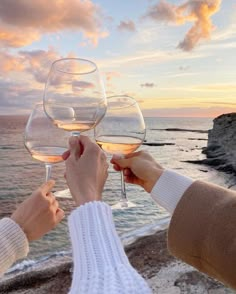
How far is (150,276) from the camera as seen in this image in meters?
2.88

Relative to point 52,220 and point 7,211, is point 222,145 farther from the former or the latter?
point 52,220

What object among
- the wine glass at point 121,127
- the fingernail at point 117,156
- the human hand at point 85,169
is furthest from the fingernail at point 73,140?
the fingernail at point 117,156

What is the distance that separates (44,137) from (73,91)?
0.20m

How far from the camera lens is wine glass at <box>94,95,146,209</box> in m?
1.41

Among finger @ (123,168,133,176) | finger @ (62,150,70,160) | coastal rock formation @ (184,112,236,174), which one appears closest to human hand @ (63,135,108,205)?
finger @ (62,150,70,160)

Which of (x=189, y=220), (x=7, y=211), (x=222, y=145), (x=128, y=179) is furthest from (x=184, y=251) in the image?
(x=222, y=145)

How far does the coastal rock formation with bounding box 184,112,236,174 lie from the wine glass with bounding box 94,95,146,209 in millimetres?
17272

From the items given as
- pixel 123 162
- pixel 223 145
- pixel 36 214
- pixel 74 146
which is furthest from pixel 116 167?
pixel 223 145

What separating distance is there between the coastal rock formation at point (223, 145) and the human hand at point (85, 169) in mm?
17457

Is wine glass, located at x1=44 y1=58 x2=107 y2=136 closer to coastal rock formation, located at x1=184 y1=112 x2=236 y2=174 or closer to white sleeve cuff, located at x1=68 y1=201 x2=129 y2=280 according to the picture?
white sleeve cuff, located at x1=68 y1=201 x2=129 y2=280

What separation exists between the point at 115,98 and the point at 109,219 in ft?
1.82

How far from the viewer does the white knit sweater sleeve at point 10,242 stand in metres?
1.20

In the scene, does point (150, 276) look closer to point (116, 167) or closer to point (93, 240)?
point (116, 167)

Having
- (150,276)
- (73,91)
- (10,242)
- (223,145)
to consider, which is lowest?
(223,145)
